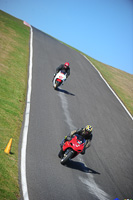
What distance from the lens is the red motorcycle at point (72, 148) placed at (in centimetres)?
1066

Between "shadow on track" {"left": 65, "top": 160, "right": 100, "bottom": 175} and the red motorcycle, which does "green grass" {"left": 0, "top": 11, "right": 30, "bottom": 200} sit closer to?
the red motorcycle

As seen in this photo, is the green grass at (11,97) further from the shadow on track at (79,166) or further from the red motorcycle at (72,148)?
the shadow on track at (79,166)

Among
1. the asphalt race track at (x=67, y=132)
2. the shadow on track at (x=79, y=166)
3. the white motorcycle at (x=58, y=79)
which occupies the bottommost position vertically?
the shadow on track at (x=79, y=166)

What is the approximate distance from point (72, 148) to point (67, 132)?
133 inches

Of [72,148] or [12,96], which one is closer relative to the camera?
[72,148]

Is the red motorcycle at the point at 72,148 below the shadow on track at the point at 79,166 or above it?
above

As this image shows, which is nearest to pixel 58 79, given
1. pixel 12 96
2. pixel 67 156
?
pixel 12 96

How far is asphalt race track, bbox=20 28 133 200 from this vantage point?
912 centimetres

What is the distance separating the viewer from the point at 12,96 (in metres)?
15.7

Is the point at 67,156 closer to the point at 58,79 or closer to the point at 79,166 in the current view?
the point at 79,166

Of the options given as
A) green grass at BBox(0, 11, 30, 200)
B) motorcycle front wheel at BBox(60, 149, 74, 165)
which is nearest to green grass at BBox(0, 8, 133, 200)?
green grass at BBox(0, 11, 30, 200)

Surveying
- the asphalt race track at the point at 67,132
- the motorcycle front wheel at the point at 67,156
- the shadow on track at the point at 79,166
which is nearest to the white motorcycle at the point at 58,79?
the asphalt race track at the point at 67,132

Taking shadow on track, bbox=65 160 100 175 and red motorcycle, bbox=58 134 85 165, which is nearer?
red motorcycle, bbox=58 134 85 165

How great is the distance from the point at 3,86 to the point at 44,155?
693 cm
